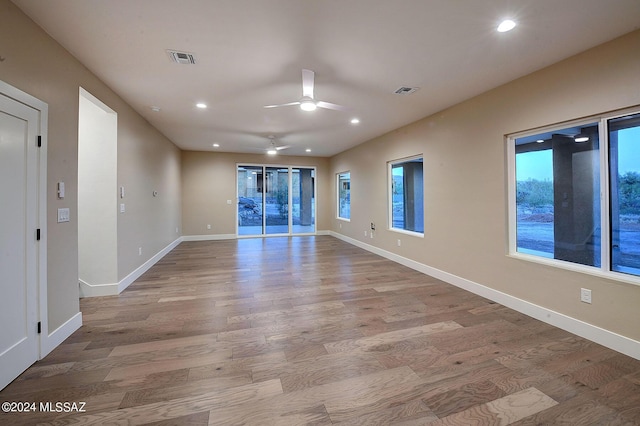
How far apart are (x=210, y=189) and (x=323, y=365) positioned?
6996mm

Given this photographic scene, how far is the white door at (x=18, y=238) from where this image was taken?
1.81m

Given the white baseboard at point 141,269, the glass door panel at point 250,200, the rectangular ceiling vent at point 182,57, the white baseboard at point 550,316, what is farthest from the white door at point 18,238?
the glass door panel at point 250,200

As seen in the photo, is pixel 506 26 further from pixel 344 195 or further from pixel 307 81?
pixel 344 195

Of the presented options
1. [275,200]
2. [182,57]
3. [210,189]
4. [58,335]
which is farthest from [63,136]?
[275,200]

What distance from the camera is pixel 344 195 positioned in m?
8.16

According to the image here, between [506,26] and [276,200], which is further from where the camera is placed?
[276,200]

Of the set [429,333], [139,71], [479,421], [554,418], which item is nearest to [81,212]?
[139,71]

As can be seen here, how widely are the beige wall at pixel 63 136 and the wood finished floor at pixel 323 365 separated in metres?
0.53

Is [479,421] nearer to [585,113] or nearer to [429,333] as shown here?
[429,333]

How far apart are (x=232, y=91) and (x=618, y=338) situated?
15.3ft

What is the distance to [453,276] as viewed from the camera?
3.93m

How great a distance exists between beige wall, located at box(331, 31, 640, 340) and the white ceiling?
0.20m

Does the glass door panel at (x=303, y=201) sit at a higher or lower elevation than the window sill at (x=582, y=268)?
higher

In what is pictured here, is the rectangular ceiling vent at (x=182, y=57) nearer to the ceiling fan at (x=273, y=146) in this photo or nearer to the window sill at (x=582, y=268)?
the ceiling fan at (x=273, y=146)
